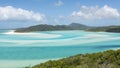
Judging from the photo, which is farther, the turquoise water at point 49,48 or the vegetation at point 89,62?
the turquoise water at point 49,48

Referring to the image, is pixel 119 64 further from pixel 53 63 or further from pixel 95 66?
pixel 53 63

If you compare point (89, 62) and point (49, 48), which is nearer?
point (89, 62)

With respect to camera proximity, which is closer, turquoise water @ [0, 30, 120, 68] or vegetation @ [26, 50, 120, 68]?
vegetation @ [26, 50, 120, 68]

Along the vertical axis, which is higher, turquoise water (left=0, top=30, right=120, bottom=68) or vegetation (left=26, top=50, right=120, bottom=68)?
vegetation (left=26, top=50, right=120, bottom=68)

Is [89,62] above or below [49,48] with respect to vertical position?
above

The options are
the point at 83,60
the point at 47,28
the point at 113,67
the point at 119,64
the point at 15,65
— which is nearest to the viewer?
the point at 113,67

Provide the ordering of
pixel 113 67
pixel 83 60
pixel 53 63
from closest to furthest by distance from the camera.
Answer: pixel 113 67
pixel 53 63
pixel 83 60

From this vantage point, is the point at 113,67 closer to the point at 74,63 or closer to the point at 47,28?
the point at 74,63

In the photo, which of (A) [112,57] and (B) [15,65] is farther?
(B) [15,65]

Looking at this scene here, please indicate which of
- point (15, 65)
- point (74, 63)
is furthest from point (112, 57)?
point (15, 65)

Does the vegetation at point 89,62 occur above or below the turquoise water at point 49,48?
above
